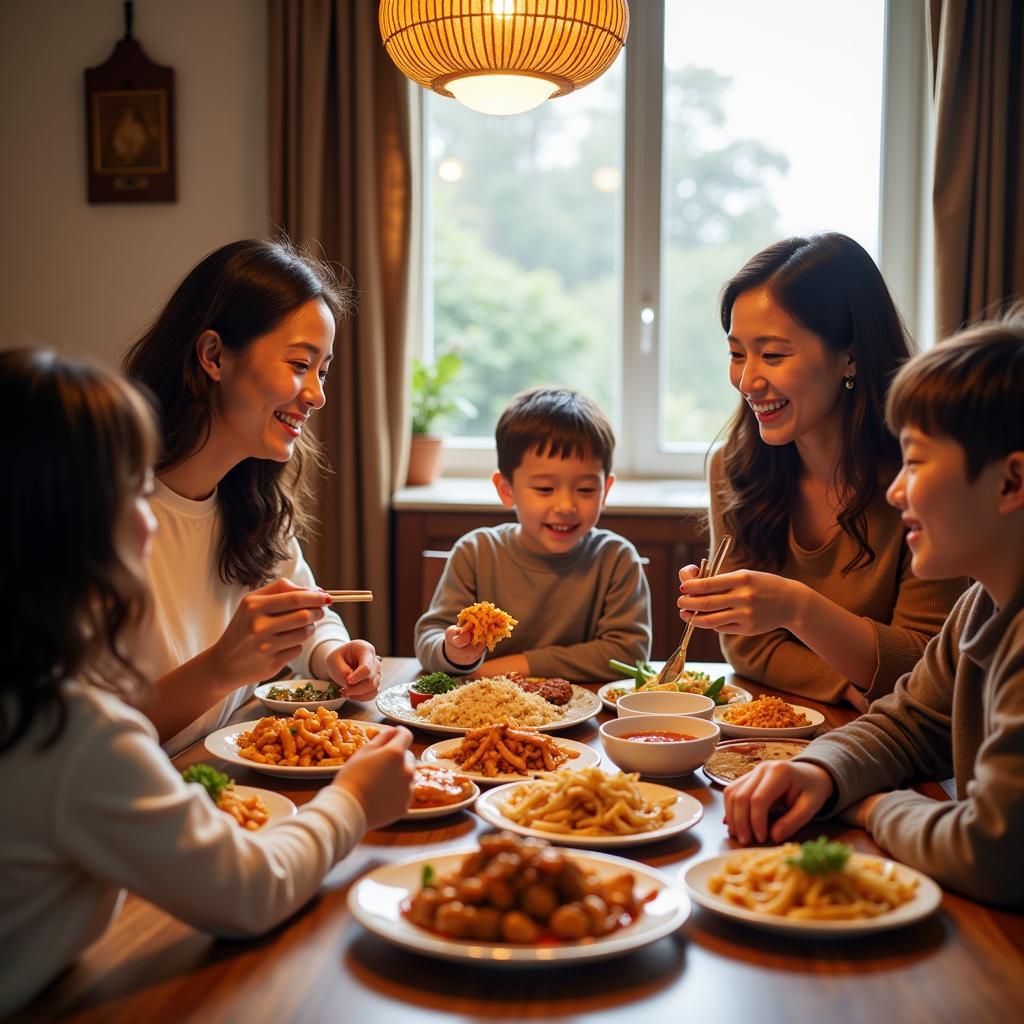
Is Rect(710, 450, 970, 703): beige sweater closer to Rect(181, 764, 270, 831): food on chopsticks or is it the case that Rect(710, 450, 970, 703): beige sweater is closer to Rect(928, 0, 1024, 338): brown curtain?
Rect(181, 764, 270, 831): food on chopsticks

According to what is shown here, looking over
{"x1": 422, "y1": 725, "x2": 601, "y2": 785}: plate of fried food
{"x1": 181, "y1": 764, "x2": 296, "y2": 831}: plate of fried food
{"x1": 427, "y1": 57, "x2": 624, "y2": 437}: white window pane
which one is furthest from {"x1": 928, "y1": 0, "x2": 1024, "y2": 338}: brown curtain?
{"x1": 181, "y1": 764, "x2": 296, "y2": 831}: plate of fried food

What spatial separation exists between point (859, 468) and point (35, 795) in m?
1.68


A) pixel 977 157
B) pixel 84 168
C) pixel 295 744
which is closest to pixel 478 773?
pixel 295 744

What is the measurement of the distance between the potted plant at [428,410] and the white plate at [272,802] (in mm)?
2771

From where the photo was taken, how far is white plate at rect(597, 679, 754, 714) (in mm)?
2035

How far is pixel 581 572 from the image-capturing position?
254 centimetres

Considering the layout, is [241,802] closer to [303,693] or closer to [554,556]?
[303,693]

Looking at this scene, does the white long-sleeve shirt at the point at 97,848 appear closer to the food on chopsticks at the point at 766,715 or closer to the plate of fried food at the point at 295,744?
the plate of fried food at the point at 295,744

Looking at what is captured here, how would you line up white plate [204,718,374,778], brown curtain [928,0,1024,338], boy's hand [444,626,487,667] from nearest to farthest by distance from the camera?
white plate [204,718,374,778], boy's hand [444,626,487,667], brown curtain [928,0,1024,338]

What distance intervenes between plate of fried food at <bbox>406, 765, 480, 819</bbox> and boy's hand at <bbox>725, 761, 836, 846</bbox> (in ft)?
1.08

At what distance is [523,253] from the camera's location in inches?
178

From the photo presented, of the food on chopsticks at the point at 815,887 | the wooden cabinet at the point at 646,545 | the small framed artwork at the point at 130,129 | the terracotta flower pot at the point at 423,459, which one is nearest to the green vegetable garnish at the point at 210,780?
the food on chopsticks at the point at 815,887

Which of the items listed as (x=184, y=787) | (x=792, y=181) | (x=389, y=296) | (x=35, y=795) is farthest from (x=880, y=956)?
(x=792, y=181)

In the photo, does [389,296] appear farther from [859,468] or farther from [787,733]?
[787,733]
